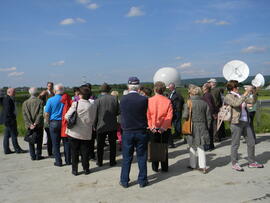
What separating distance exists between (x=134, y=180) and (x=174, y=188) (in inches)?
33.3

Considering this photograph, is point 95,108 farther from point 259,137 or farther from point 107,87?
point 259,137

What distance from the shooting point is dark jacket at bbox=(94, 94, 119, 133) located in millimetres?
A: 5770

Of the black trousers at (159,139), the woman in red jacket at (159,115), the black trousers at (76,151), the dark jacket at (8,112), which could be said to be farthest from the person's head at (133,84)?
the dark jacket at (8,112)

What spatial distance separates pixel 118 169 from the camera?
224 inches

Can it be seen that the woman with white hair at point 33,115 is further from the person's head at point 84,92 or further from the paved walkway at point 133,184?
the person's head at point 84,92

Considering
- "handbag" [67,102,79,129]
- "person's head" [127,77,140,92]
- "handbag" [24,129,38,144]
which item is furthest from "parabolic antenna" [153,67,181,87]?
"person's head" [127,77,140,92]

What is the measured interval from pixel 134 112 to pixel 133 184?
137 centimetres

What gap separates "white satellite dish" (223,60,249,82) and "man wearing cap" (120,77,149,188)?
521 inches

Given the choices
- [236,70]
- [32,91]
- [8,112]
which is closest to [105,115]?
[32,91]

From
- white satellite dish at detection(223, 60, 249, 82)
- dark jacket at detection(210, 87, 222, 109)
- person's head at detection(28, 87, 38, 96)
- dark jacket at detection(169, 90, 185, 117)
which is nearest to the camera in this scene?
person's head at detection(28, 87, 38, 96)

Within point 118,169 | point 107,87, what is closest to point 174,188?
point 118,169

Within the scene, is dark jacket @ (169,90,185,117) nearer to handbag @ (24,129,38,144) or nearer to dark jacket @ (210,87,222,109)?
dark jacket @ (210,87,222,109)

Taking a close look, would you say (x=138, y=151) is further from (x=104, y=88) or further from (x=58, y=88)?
(x=58, y=88)

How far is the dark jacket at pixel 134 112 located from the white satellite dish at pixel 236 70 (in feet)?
43.5
